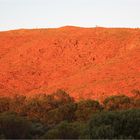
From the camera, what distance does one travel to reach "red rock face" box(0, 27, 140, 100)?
60.0 meters

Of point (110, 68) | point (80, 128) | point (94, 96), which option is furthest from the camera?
point (110, 68)

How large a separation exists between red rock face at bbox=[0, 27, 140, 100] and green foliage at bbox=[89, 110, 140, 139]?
3009 centimetres

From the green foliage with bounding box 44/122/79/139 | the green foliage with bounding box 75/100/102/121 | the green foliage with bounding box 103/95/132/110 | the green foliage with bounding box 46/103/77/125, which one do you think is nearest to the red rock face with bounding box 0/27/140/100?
the green foliage with bounding box 103/95/132/110

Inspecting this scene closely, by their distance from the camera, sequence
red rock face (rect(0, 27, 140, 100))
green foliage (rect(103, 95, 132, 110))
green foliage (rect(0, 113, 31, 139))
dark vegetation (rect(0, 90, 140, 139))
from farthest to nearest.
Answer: red rock face (rect(0, 27, 140, 100)), green foliage (rect(103, 95, 132, 110)), green foliage (rect(0, 113, 31, 139)), dark vegetation (rect(0, 90, 140, 139))

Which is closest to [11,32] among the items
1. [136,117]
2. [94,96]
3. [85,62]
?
Answer: [85,62]

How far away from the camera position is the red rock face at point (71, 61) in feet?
197

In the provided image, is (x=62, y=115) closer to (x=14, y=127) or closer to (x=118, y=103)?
(x=118, y=103)

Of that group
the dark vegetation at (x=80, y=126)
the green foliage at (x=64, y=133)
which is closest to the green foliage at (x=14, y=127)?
the dark vegetation at (x=80, y=126)

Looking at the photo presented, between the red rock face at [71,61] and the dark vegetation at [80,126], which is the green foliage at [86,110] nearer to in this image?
the dark vegetation at [80,126]

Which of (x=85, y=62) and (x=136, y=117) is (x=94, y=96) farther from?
(x=136, y=117)

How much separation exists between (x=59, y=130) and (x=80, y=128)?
4.05 feet

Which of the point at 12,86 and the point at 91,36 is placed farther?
the point at 91,36

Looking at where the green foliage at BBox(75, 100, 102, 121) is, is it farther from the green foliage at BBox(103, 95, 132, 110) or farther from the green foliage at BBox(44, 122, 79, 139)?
the green foliage at BBox(44, 122, 79, 139)

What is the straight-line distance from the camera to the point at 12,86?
6475cm
